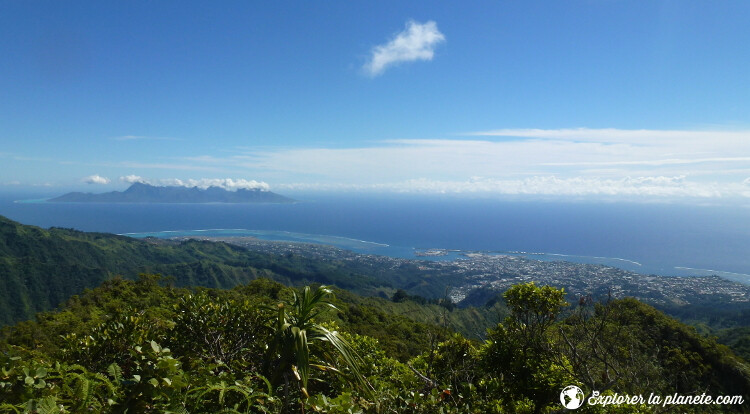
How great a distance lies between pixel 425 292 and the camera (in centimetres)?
8275

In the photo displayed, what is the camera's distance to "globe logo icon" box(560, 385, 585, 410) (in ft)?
11.4

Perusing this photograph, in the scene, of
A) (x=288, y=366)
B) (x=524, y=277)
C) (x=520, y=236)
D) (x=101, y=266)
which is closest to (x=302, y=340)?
(x=288, y=366)

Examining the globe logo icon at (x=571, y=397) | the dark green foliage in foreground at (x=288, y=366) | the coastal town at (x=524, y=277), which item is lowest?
the coastal town at (x=524, y=277)

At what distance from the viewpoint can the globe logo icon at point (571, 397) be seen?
3.46m

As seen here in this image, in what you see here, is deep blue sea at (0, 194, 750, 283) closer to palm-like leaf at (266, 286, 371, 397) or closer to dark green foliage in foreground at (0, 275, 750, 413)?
dark green foliage in foreground at (0, 275, 750, 413)

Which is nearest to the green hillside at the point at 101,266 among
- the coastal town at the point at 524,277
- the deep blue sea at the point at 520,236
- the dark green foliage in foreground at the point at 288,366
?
the coastal town at the point at 524,277

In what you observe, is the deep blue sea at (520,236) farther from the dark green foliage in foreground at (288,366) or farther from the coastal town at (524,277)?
the dark green foliage in foreground at (288,366)

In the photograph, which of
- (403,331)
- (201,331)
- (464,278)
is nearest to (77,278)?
(403,331)

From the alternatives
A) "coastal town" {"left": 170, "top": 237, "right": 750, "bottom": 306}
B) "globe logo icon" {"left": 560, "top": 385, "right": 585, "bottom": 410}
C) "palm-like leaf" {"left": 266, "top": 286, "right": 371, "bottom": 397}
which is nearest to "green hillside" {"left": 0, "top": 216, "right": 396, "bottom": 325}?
"coastal town" {"left": 170, "top": 237, "right": 750, "bottom": 306}

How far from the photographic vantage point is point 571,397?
359 centimetres

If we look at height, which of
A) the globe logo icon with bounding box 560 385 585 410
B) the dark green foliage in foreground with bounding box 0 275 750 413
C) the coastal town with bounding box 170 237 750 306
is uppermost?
the dark green foliage in foreground with bounding box 0 275 750 413

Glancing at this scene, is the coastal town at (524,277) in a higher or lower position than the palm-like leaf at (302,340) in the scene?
lower

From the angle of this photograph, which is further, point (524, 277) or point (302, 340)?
point (524, 277)

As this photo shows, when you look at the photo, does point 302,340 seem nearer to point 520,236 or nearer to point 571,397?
point 571,397
